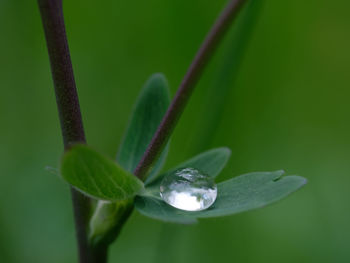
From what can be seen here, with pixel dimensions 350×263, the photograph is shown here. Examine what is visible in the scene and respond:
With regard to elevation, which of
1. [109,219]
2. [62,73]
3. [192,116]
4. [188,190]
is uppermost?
[62,73]

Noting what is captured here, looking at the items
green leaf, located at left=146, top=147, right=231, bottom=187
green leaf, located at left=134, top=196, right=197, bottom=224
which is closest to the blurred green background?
green leaf, located at left=146, top=147, right=231, bottom=187

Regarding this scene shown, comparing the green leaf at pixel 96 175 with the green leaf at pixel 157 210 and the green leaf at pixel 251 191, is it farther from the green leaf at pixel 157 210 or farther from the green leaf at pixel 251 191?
the green leaf at pixel 251 191

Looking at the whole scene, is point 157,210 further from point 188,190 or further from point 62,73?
point 62,73

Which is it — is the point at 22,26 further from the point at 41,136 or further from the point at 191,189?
the point at 191,189

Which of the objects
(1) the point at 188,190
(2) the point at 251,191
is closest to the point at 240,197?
(2) the point at 251,191

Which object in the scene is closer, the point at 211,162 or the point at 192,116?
the point at 211,162

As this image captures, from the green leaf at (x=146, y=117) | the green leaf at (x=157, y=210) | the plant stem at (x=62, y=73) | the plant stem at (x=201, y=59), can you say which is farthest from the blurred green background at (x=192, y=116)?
the plant stem at (x=62, y=73)
